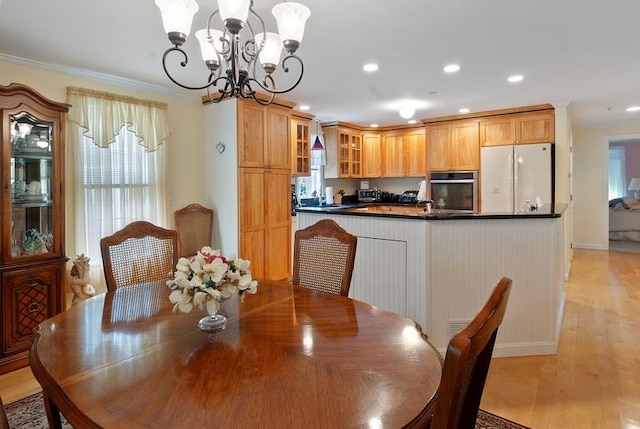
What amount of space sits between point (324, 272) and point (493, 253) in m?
1.39

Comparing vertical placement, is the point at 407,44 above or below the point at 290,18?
above

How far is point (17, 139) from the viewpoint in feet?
9.41

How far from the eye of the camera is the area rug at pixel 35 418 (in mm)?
2066

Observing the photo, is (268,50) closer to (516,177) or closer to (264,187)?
(264,187)

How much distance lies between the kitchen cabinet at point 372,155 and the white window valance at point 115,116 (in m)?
3.60

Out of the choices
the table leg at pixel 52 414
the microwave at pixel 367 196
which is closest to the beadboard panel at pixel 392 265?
the table leg at pixel 52 414

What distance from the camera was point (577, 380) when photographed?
100.0 inches

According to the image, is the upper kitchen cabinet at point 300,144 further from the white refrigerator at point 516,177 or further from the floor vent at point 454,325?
the floor vent at point 454,325

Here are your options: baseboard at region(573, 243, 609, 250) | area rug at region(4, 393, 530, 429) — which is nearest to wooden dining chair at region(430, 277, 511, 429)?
area rug at region(4, 393, 530, 429)

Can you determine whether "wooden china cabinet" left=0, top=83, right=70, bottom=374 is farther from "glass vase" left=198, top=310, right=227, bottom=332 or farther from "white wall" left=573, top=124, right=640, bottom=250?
"white wall" left=573, top=124, right=640, bottom=250

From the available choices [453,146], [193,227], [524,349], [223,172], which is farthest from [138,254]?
[453,146]

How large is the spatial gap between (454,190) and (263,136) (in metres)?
2.92

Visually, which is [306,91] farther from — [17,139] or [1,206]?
[1,206]

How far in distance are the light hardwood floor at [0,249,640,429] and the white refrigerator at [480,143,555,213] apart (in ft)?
4.90
